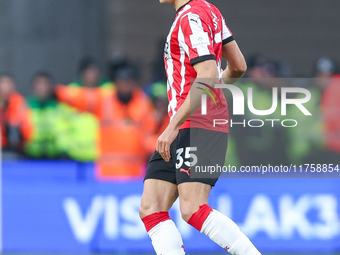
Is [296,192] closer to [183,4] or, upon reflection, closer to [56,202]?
[56,202]

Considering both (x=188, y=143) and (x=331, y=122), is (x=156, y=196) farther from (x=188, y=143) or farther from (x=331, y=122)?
(x=331, y=122)

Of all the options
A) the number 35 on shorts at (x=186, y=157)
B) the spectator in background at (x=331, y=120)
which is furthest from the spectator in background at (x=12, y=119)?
the number 35 on shorts at (x=186, y=157)

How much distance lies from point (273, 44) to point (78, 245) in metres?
5.99

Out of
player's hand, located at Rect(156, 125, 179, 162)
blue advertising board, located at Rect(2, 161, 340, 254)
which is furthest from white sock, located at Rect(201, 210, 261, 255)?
blue advertising board, located at Rect(2, 161, 340, 254)

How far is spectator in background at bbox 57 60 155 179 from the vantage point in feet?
21.1

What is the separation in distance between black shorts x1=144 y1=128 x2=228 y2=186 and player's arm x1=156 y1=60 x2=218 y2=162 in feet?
0.35

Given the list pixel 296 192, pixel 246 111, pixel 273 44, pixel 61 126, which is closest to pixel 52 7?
pixel 61 126

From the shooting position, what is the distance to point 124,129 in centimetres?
664

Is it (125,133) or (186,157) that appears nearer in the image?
(186,157)

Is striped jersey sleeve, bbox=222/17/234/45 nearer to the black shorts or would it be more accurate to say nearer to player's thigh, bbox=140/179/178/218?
the black shorts

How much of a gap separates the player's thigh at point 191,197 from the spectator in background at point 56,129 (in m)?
4.11

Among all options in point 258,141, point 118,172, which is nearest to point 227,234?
point 118,172

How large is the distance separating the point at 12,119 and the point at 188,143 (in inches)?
184

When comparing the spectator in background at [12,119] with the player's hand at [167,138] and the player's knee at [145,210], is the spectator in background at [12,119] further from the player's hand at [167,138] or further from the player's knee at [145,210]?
the player's hand at [167,138]
